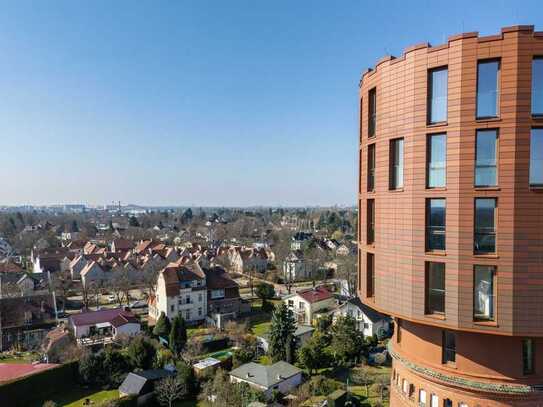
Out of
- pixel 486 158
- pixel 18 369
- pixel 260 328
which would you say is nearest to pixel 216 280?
pixel 260 328

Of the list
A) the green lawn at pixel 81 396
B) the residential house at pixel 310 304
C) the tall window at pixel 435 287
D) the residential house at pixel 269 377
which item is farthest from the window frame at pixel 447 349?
the residential house at pixel 310 304

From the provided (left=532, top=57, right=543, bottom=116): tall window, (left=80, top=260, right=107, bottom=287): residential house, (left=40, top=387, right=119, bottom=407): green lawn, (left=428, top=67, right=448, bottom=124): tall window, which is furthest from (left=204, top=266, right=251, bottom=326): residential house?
(left=532, top=57, right=543, bottom=116): tall window

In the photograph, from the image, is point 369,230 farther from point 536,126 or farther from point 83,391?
point 83,391

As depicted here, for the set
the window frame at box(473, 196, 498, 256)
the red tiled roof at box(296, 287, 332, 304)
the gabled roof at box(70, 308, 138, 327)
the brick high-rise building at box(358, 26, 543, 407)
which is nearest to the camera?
the brick high-rise building at box(358, 26, 543, 407)

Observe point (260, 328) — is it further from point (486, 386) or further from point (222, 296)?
point (486, 386)

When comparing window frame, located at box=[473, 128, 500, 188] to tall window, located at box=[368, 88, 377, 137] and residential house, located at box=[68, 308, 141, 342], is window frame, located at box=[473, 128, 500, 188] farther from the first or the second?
residential house, located at box=[68, 308, 141, 342]

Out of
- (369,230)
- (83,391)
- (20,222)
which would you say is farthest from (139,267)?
(20,222)
